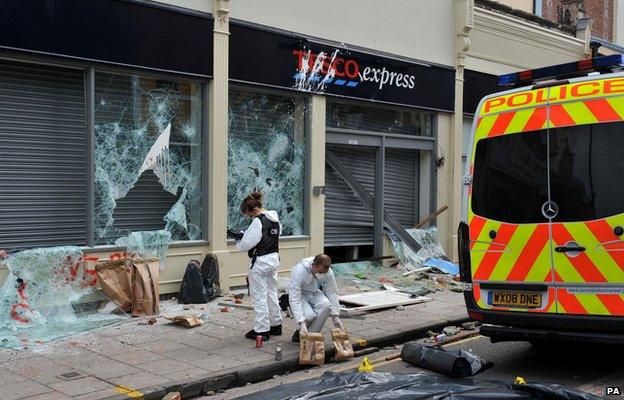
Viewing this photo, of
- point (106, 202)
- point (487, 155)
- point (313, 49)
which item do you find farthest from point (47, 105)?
point (487, 155)

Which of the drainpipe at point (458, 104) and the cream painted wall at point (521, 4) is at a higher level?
the cream painted wall at point (521, 4)

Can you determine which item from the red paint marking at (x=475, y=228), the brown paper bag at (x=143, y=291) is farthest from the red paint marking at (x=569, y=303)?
the brown paper bag at (x=143, y=291)

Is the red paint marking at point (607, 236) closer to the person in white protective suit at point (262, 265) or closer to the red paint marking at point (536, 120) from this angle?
the red paint marking at point (536, 120)

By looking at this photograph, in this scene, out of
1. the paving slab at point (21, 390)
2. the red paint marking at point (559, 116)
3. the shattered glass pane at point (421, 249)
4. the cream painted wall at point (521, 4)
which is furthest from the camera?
the cream painted wall at point (521, 4)

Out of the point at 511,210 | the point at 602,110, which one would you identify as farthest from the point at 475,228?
the point at 602,110

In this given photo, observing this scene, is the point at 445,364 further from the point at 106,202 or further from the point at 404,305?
the point at 106,202

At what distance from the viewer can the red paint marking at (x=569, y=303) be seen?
231 inches

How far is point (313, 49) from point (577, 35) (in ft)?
32.6

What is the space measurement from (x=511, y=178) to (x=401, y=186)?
7.47 meters

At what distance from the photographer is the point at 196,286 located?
944 centimetres

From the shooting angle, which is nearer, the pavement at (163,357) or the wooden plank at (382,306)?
the pavement at (163,357)

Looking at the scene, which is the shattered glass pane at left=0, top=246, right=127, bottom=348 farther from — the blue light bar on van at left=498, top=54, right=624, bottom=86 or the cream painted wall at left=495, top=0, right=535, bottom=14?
the cream painted wall at left=495, top=0, right=535, bottom=14

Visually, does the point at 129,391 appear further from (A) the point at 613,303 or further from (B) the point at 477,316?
(A) the point at 613,303

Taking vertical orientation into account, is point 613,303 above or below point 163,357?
above
